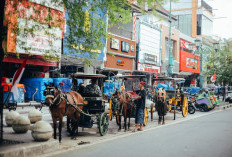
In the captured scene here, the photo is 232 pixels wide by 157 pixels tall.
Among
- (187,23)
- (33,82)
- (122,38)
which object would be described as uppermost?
(187,23)

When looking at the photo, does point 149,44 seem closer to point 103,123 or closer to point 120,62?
point 120,62

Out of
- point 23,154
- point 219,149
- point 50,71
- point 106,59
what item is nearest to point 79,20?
point 23,154

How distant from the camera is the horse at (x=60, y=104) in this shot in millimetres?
8352

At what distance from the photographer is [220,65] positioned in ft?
106

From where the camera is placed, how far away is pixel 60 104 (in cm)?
858

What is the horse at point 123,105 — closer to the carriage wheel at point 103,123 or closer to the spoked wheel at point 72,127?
the carriage wheel at point 103,123

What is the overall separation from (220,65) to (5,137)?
94.0ft

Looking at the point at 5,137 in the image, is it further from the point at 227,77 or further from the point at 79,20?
the point at 227,77

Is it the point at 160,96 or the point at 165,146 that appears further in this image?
the point at 160,96

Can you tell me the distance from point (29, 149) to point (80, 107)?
10.0 ft

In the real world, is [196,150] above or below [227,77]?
below

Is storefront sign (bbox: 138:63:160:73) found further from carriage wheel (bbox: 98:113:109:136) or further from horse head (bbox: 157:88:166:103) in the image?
carriage wheel (bbox: 98:113:109:136)

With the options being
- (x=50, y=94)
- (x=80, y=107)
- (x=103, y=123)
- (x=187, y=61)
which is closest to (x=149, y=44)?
(x=187, y=61)

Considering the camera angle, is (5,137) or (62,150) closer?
(62,150)
